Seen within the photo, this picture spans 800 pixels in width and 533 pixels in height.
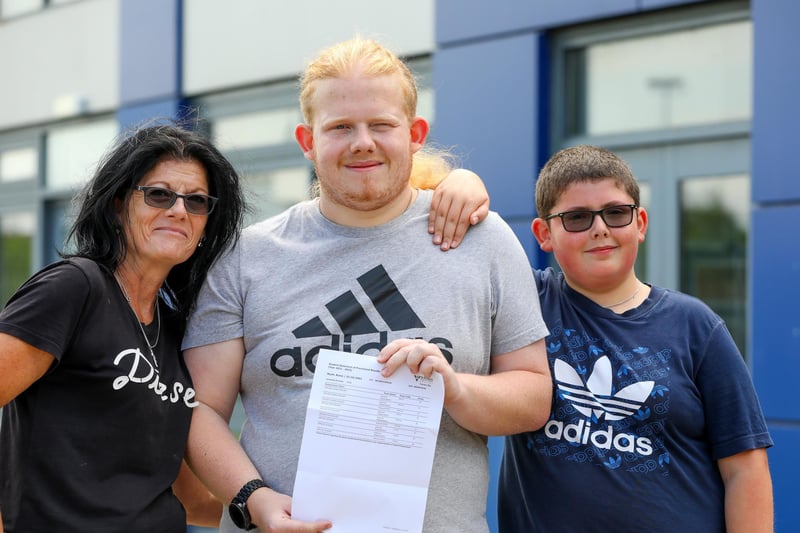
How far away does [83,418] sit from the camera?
2111 millimetres

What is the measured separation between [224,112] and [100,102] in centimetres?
125

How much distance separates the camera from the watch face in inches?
85.4

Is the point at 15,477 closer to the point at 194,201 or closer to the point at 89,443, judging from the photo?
the point at 89,443

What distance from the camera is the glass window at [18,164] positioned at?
7984 millimetres

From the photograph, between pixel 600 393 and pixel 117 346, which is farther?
pixel 600 393

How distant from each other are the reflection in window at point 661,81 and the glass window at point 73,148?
3735 millimetres

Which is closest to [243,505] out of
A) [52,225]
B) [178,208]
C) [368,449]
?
[368,449]

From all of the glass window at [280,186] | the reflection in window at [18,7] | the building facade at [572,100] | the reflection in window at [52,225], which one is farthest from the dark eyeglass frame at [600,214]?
the reflection in window at [18,7]

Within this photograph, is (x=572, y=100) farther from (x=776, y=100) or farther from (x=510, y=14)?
(x=776, y=100)

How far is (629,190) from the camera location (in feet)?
8.07

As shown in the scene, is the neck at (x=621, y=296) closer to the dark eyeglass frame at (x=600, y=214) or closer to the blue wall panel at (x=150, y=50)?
the dark eyeglass frame at (x=600, y=214)

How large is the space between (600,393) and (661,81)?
2.90 metres

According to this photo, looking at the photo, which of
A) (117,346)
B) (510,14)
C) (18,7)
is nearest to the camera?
(117,346)

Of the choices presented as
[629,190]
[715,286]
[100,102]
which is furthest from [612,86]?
[100,102]
